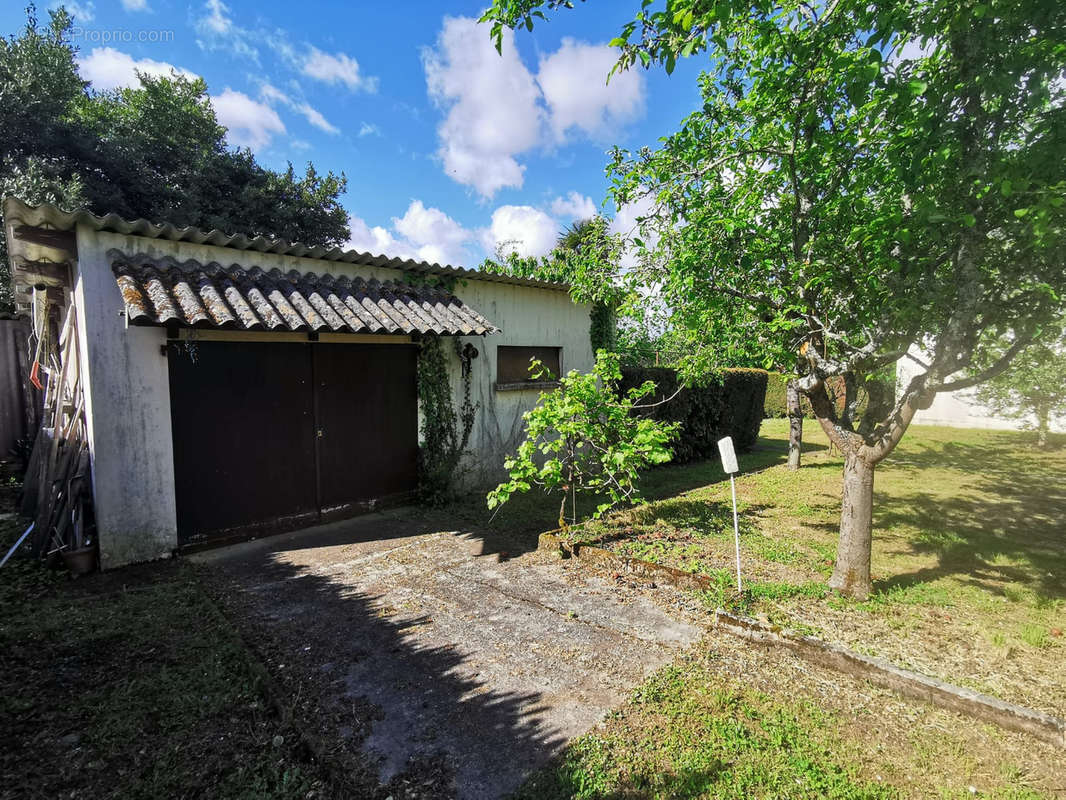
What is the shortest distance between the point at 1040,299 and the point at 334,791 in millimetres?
5859

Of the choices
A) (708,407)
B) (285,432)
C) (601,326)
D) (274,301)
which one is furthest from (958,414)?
(274,301)

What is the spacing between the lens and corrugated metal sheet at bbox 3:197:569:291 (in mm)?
4387

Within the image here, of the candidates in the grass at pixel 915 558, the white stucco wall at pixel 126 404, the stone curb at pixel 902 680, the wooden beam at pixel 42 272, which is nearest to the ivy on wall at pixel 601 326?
the grass at pixel 915 558

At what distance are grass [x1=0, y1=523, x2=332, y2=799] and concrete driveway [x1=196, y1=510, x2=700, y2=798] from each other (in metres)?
0.27

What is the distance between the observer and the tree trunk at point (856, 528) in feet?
14.6

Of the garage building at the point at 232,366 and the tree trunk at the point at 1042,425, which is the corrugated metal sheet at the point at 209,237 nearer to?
the garage building at the point at 232,366

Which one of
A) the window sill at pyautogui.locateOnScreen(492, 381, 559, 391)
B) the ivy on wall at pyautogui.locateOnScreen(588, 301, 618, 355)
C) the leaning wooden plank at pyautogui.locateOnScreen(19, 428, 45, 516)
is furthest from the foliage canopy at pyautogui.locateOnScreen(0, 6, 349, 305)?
the ivy on wall at pyautogui.locateOnScreen(588, 301, 618, 355)

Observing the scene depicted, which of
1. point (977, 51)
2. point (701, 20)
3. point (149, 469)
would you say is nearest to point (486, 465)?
point (149, 469)

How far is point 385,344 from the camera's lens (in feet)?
23.7

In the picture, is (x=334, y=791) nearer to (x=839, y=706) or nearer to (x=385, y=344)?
(x=839, y=706)

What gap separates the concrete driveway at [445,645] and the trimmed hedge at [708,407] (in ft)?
19.8

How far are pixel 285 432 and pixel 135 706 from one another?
3.61 m

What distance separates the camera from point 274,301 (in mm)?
5574

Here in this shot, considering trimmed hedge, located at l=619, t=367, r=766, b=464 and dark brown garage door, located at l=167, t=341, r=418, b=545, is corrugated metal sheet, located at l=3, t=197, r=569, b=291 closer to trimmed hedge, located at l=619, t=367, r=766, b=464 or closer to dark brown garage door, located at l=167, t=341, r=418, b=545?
dark brown garage door, located at l=167, t=341, r=418, b=545
